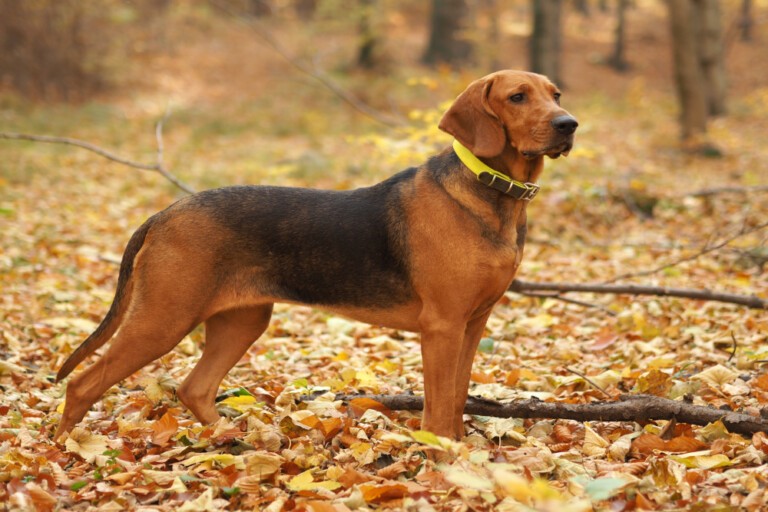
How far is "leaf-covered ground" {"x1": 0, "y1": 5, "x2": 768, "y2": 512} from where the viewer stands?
3639 mm

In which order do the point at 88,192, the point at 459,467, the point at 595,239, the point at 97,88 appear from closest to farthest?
the point at 459,467 < the point at 595,239 < the point at 88,192 < the point at 97,88

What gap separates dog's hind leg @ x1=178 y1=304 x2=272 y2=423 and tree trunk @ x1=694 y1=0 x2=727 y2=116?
56.5 ft

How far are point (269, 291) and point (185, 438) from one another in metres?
1.00

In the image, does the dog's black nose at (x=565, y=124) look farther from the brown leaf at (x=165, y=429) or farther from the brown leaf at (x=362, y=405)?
the brown leaf at (x=165, y=429)

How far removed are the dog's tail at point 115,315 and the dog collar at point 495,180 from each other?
1998mm

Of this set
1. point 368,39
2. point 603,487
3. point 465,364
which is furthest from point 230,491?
point 368,39

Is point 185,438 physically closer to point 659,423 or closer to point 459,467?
point 459,467

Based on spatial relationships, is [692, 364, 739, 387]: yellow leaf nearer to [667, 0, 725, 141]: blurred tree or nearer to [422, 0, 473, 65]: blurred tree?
[667, 0, 725, 141]: blurred tree

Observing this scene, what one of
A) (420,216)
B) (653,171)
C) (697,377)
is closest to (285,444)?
(420,216)

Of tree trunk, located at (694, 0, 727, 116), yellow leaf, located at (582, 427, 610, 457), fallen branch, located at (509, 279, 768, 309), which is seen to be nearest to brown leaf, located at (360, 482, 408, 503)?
yellow leaf, located at (582, 427, 610, 457)

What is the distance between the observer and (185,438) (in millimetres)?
4469

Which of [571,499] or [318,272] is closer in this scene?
[571,499]

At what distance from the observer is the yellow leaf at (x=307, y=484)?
373 centimetres

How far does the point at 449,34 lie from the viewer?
2972 cm
